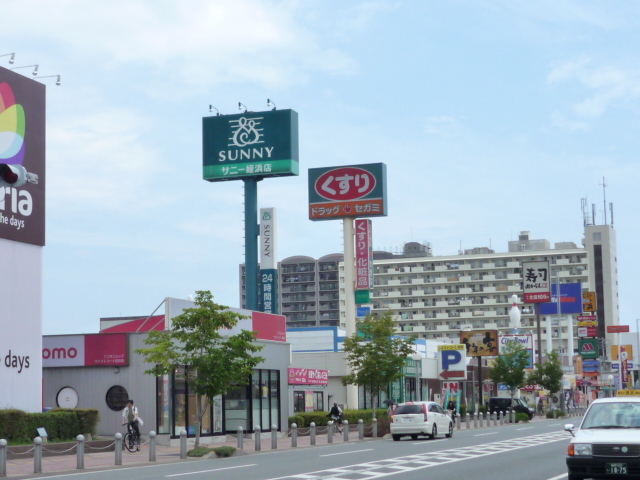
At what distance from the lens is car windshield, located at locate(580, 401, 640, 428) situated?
1697 cm

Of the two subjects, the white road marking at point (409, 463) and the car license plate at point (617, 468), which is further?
the white road marking at point (409, 463)

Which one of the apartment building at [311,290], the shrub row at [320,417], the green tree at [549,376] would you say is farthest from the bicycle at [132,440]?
the apartment building at [311,290]

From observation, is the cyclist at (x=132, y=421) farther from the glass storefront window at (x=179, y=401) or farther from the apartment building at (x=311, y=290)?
the apartment building at (x=311, y=290)

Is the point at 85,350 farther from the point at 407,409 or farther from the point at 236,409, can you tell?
the point at 407,409

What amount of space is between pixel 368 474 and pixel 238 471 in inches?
135

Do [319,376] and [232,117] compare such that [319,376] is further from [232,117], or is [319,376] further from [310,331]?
[232,117]

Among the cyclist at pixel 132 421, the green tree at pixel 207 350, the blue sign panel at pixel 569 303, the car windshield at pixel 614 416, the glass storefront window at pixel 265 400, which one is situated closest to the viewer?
the car windshield at pixel 614 416

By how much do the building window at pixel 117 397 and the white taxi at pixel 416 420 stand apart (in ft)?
34.9

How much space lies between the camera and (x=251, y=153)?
5884cm

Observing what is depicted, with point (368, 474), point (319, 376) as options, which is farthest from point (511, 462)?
point (319, 376)

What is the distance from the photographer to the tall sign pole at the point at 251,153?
57.5m

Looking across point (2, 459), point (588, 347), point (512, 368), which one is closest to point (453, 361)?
point (512, 368)

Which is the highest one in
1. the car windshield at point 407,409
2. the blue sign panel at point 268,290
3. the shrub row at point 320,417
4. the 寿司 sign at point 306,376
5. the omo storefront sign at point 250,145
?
the omo storefront sign at point 250,145

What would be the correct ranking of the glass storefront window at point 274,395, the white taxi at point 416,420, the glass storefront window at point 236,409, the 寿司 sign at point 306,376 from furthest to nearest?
1. the 寿司 sign at point 306,376
2. the glass storefront window at point 274,395
3. the glass storefront window at point 236,409
4. the white taxi at point 416,420
